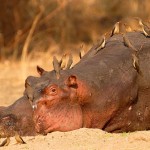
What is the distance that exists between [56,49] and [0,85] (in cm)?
258

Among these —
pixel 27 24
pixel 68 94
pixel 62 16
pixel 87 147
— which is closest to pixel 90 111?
pixel 68 94

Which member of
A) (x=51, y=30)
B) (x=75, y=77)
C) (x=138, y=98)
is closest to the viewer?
(x=75, y=77)

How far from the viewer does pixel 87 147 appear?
4.40 metres

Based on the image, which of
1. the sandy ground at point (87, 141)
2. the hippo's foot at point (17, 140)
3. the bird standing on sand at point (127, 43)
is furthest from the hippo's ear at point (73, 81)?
the bird standing on sand at point (127, 43)

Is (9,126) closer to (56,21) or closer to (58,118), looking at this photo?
(58,118)

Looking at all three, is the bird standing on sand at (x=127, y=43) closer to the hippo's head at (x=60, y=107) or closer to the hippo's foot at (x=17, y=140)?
the hippo's head at (x=60, y=107)

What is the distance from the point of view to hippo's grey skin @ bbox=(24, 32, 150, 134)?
15.7ft

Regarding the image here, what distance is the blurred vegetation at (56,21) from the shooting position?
38.0ft

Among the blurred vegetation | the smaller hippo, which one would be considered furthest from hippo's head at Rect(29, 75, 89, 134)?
the blurred vegetation

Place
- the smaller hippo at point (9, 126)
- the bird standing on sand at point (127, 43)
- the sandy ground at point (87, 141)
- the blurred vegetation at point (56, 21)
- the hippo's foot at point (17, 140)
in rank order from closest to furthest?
the sandy ground at point (87, 141), the hippo's foot at point (17, 140), the smaller hippo at point (9, 126), the bird standing on sand at point (127, 43), the blurred vegetation at point (56, 21)

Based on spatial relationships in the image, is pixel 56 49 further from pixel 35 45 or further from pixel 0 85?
pixel 0 85

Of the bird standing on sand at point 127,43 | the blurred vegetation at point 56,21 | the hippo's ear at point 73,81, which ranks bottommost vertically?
the blurred vegetation at point 56,21

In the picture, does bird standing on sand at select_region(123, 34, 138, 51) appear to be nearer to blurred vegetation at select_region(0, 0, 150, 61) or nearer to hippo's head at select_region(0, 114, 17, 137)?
hippo's head at select_region(0, 114, 17, 137)

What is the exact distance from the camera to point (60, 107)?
478 cm
